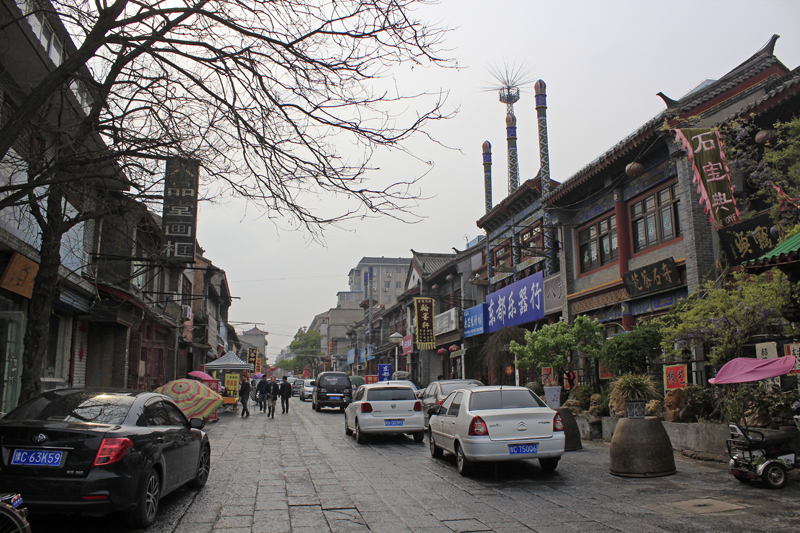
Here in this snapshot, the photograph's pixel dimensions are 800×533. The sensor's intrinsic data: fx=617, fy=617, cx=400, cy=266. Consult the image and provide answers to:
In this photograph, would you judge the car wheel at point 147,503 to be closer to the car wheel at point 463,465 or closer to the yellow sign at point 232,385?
the car wheel at point 463,465

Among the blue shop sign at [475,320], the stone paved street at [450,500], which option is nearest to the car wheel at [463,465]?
the stone paved street at [450,500]

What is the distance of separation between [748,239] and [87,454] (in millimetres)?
13145

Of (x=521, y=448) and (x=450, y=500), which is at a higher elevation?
(x=521, y=448)

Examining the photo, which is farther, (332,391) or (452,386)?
(332,391)

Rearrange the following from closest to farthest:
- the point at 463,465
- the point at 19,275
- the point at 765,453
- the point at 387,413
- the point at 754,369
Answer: the point at 765,453, the point at 754,369, the point at 463,465, the point at 19,275, the point at 387,413

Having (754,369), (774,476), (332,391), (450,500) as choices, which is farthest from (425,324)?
(450,500)

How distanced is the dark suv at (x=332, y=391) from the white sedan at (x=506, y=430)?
65.1 feet

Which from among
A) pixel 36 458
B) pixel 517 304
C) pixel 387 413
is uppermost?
pixel 517 304

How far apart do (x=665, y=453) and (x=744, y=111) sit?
7.90 m

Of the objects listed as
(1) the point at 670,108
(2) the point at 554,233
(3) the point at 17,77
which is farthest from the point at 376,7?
(2) the point at 554,233

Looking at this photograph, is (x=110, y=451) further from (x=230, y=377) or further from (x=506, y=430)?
(x=230, y=377)

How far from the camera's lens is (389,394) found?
53.8ft

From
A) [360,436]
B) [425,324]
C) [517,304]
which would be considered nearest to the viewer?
[360,436]

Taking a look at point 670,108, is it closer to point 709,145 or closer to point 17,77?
point 709,145
